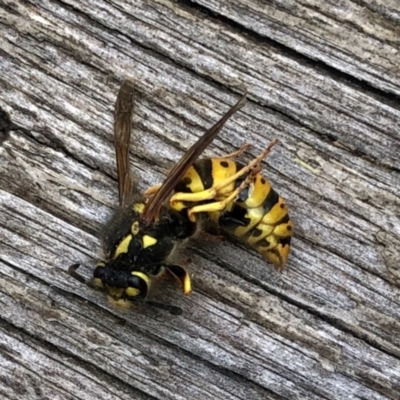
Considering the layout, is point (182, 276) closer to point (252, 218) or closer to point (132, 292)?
point (132, 292)

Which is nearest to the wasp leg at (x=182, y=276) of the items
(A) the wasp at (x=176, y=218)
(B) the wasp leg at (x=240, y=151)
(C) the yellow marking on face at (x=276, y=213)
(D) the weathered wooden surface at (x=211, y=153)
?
(A) the wasp at (x=176, y=218)

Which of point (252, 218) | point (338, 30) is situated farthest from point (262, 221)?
point (338, 30)

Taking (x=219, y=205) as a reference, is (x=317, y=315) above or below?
below

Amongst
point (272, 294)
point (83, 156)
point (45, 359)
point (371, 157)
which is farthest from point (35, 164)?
point (371, 157)

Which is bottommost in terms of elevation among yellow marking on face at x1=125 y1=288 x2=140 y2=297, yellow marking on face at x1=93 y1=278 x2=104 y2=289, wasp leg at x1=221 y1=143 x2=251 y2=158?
yellow marking on face at x1=93 y1=278 x2=104 y2=289

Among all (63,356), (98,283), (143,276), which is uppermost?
(143,276)

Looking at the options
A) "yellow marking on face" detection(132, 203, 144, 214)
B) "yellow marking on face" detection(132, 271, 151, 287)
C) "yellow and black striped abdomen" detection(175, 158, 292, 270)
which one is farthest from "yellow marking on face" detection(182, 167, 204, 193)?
"yellow marking on face" detection(132, 271, 151, 287)

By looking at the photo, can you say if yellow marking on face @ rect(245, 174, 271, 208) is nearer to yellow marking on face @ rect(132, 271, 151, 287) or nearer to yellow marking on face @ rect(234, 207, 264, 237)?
yellow marking on face @ rect(234, 207, 264, 237)

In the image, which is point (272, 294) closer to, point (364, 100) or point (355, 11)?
point (364, 100)
